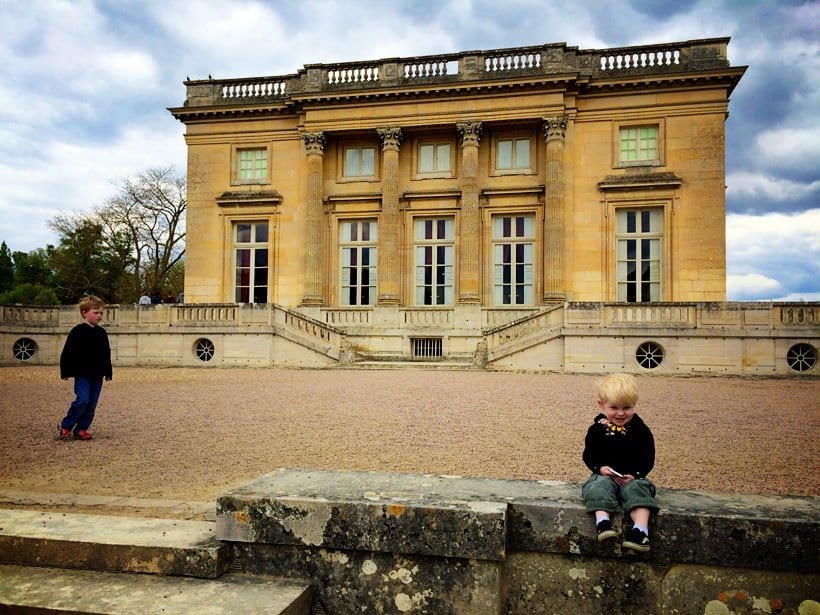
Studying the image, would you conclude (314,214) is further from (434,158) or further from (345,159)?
(434,158)

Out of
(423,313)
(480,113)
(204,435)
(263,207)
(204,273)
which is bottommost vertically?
(204,435)

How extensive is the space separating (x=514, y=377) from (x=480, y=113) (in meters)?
12.5

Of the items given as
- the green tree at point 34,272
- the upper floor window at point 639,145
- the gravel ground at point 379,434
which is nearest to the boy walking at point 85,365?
the gravel ground at point 379,434

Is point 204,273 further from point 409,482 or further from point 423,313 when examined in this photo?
point 409,482

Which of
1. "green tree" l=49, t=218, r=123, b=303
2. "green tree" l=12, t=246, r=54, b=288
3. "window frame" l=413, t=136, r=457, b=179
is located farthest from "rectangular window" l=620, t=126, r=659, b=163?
"green tree" l=12, t=246, r=54, b=288

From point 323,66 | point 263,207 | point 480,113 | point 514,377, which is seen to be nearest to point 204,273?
point 263,207

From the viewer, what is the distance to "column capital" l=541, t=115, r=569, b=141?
2398 cm

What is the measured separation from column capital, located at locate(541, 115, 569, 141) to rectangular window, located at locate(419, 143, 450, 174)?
4187 millimetres

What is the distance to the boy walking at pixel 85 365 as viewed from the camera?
6.91 meters

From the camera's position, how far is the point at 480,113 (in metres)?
24.7

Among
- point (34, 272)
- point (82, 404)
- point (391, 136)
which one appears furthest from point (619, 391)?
point (34, 272)

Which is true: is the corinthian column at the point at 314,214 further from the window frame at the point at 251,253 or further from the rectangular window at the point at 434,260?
the rectangular window at the point at 434,260

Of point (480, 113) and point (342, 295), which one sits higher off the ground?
point (480, 113)

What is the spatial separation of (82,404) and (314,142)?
20.5 m
